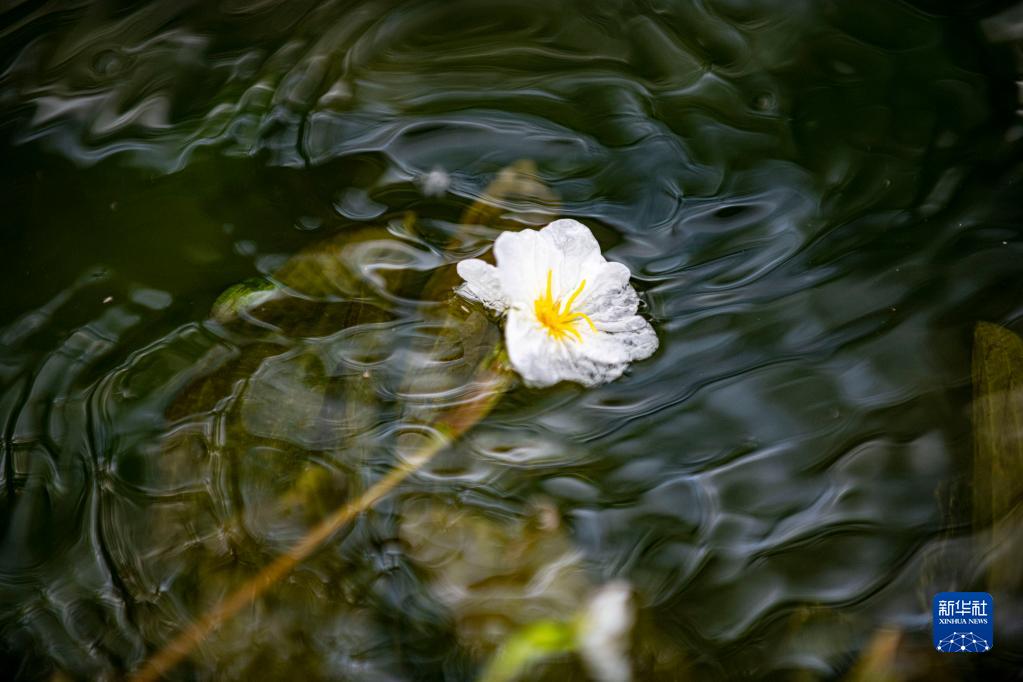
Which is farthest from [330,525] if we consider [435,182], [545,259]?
[435,182]

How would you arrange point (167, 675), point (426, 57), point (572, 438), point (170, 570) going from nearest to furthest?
point (167, 675)
point (170, 570)
point (572, 438)
point (426, 57)

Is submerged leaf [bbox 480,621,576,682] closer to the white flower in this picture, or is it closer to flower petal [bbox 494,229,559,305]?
the white flower

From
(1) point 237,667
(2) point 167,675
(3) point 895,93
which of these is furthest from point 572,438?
(3) point 895,93

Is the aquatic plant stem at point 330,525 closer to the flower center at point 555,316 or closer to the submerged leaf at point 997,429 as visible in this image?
the flower center at point 555,316

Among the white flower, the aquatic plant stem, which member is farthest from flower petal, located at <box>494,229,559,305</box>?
the aquatic plant stem

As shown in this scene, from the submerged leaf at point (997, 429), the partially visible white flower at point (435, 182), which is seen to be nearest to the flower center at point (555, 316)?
the partially visible white flower at point (435, 182)

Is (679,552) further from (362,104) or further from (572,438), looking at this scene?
(362,104)

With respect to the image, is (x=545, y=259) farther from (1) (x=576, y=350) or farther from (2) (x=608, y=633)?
(2) (x=608, y=633)
